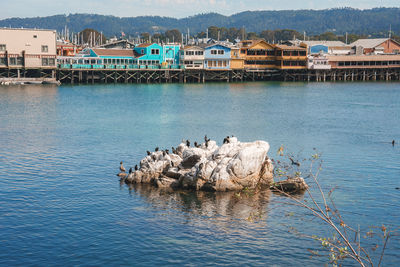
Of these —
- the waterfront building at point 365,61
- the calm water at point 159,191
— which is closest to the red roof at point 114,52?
the calm water at point 159,191

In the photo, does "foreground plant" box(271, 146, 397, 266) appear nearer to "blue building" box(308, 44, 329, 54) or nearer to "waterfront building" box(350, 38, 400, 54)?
"blue building" box(308, 44, 329, 54)

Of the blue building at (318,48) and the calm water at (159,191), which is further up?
the blue building at (318,48)

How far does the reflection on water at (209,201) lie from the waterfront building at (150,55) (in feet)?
261

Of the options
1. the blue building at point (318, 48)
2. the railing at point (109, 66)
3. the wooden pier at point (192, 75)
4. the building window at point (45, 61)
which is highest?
the blue building at point (318, 48)

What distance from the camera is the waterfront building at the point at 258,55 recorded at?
370 feet

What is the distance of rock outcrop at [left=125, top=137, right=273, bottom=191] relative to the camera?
28.7 metres

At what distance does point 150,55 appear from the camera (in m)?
107

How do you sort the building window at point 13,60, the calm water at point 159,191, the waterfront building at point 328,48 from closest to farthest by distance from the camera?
the calm water at point 159,191
the building window at point 13,60
the waterfront building at point 328,48

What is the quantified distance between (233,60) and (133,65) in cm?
2291

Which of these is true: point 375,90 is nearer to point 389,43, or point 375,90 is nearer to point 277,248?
point 389,43

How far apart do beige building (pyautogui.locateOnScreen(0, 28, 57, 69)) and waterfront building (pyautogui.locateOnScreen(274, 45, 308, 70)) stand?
1955 inches

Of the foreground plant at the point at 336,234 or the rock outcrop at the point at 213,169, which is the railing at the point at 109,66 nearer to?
the foreground plant at the point at 336,234

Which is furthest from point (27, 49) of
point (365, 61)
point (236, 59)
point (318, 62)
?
point (365, 61)

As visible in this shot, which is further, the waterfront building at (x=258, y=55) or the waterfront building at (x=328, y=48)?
the waterfront building at (x=328, y=48)
